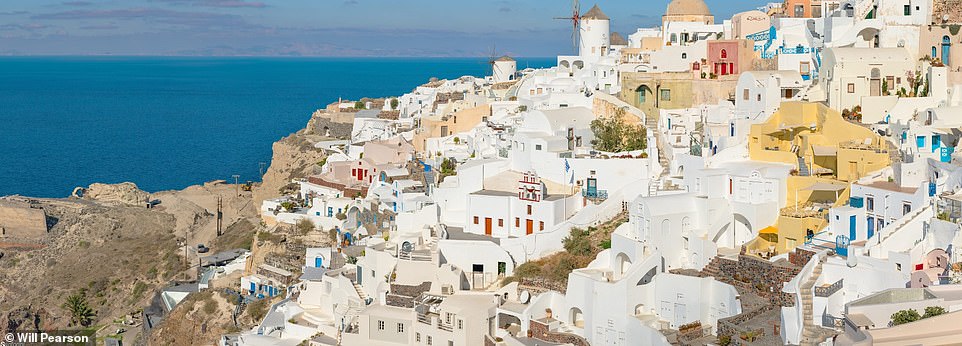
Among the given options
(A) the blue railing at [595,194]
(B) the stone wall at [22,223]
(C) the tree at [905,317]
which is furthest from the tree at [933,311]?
(B) the stone wall at [22,223]

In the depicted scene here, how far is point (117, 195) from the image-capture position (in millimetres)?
51219

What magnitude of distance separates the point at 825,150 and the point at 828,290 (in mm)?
6312

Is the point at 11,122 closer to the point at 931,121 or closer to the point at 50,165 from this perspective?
the point at 50,165

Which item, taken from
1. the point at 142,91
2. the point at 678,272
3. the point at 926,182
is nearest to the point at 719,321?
the point at 678,272

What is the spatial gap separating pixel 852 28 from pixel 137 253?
2476 centimetres

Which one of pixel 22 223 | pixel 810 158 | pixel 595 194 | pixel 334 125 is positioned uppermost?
pixel 810 158

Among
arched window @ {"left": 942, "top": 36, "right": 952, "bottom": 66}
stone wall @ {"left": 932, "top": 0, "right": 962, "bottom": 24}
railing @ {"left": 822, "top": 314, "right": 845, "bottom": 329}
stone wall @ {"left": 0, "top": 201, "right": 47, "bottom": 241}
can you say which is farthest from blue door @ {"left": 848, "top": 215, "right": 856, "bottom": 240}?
stone wall @ {"left": 0, "top": 201, "right": 47, "bottom": 241}

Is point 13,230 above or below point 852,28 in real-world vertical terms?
below

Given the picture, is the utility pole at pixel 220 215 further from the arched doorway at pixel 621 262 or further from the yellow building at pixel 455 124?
the arched doorway at pixel 621 262

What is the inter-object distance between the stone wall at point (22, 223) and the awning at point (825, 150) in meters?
29.9

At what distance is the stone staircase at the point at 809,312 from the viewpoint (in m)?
19.8

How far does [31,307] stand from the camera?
40.4 m

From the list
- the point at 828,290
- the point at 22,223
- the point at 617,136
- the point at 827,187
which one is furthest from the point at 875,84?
the point at 22,223

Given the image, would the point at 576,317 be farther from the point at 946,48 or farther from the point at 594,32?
the point at 594,32
